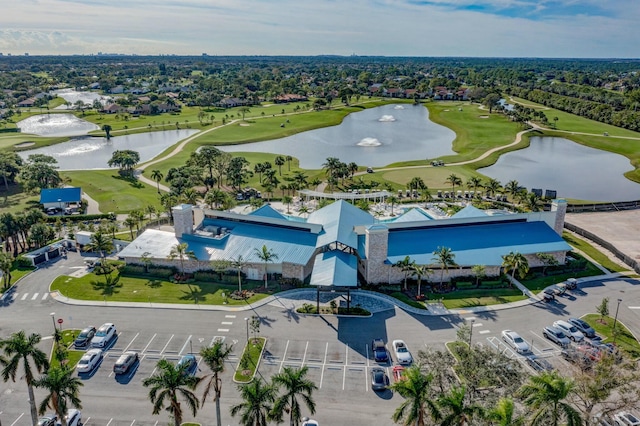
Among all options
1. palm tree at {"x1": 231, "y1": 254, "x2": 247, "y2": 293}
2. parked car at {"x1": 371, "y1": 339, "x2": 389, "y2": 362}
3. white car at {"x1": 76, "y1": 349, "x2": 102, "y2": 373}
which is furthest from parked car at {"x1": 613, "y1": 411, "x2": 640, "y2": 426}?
white car at {"x1": 76, "y1": 349, "x2": 102, "y2": 373}

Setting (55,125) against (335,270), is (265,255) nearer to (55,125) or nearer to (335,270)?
(335,270)

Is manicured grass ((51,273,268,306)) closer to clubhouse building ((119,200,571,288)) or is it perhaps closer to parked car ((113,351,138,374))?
clubhouse building ((119,200,571,288))

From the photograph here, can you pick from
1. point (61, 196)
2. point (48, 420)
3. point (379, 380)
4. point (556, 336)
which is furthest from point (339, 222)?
point (61, 196)

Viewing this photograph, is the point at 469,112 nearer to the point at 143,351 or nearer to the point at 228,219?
the point at 228,219

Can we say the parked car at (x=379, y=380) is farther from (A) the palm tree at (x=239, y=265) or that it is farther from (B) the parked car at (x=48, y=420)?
(B) the parked car at (x=48, y=420)

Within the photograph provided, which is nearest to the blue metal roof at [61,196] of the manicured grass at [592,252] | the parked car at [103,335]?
the parked car at [103,335]

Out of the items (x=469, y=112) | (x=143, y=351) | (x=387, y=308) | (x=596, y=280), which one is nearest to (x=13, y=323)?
(x=143, y=351)
